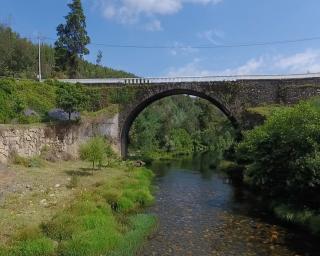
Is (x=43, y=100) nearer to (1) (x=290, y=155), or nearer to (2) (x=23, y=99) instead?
(2) (x=23, y=99)

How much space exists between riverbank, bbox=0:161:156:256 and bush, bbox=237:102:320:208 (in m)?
7.07

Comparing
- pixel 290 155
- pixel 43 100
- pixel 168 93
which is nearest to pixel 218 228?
pixel 290 155

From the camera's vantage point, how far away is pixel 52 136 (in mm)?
36594

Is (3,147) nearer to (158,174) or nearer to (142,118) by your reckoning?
(158,174)

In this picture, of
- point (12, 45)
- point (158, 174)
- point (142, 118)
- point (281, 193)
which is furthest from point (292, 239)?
point (12, 45)

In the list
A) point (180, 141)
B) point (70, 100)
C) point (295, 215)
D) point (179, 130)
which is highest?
point (70, 100)

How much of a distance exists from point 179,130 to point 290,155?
61612 millimetres

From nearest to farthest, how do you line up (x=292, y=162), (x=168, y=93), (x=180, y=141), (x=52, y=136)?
1. (x=292, y=162)
2. (x=52, y=136)
3. (x=168, y=93)
4. (x=180, y=141)

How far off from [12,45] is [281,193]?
54922 millimetres

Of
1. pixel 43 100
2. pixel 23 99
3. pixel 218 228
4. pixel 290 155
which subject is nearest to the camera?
pixel 218 228

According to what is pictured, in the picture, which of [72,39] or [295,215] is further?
[72,39]

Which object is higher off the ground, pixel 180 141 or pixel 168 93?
pixel 168 93

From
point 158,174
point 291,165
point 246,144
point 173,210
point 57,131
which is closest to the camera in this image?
point 291,165

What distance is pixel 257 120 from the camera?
38.2 metres
